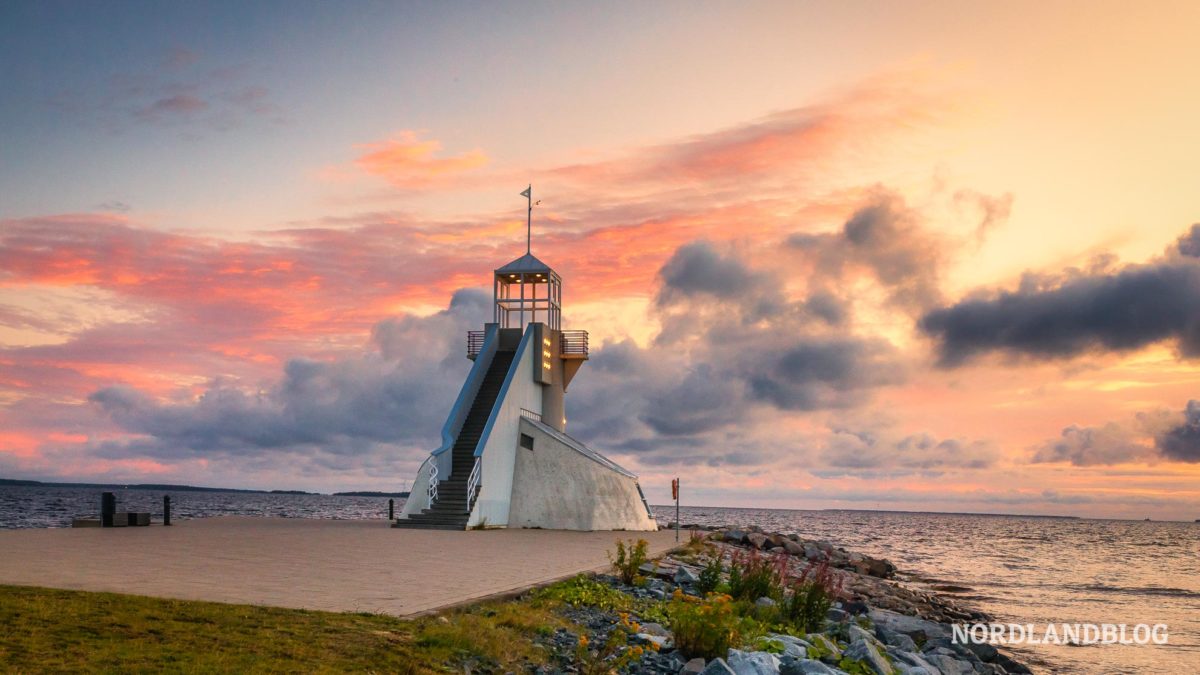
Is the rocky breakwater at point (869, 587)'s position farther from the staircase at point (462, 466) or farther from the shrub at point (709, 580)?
the staircase at point (462, 466)

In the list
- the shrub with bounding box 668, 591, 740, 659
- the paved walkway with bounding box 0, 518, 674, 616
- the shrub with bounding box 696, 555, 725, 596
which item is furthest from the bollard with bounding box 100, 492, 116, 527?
the shrub with bounding box 668, 591, 740, 659

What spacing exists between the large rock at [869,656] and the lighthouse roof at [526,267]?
98.6ft

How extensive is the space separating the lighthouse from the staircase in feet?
0.13

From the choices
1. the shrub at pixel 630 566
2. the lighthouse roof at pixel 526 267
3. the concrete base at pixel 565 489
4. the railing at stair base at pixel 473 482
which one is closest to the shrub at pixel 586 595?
the shrub at pixel 630 566

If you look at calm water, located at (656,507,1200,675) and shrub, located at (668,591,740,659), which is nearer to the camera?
shrub, located at (668,591,740,659)

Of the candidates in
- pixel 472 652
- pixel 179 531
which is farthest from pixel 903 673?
pixel 179 531

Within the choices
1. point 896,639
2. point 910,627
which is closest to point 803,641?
point 896,639

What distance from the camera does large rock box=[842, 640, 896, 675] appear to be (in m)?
12.0

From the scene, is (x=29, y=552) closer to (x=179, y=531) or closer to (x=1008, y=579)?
(x=179, y=531)

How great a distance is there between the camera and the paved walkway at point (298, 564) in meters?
11.5

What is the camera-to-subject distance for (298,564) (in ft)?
52.4

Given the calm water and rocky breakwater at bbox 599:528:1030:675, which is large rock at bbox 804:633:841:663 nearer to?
rocky breakwater at bbox 599:528:1030:675

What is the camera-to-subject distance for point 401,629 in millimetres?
9562

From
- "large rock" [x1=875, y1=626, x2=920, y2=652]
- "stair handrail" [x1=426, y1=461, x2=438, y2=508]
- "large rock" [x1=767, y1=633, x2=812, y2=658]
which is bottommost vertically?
"large rock" [x1=875, y1=626, x2=920, y2=652]
